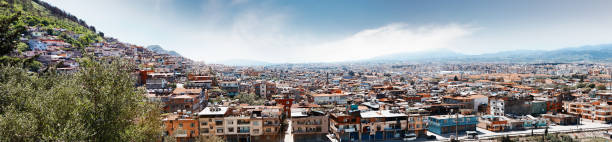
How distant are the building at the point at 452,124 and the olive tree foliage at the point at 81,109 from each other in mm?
35914

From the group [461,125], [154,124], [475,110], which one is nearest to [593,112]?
[475,110]

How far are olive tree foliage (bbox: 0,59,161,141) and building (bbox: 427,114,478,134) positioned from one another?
3591 centimetres

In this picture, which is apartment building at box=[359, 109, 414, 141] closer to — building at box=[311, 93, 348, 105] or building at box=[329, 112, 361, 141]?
building at box=[329, 112, 361, 141]

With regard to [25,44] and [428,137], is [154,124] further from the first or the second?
[25,44]

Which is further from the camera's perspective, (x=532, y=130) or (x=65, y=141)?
(x=532, y=130)

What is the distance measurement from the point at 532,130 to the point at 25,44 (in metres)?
105

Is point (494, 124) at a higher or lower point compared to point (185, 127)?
lower

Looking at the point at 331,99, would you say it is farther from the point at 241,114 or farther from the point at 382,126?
the point at 241,114

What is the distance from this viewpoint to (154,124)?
64.2 ft

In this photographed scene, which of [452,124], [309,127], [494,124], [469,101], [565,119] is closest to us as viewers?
[309,127]

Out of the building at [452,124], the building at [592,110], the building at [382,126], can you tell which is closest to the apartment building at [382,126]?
the building at [382,126]

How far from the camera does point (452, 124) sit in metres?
42.0

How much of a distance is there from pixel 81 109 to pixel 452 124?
1619 inches

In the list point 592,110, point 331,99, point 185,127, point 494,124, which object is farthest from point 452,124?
point 185,127
